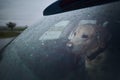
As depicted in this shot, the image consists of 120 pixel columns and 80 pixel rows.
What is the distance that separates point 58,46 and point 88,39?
306mm

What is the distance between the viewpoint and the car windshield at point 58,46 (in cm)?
179

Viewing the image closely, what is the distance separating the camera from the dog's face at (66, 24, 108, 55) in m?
1.78

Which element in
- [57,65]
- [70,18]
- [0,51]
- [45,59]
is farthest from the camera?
[0,51]

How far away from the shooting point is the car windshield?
1794 millimetres

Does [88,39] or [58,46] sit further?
[58,46]

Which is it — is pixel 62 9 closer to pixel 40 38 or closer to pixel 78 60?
pixel 40 38

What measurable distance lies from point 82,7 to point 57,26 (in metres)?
0.36

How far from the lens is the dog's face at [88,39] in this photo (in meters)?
1.78

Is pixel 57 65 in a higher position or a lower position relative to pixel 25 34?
lower

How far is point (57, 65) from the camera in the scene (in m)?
1.86

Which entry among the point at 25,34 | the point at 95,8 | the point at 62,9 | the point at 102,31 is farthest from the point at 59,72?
the point at 25,34

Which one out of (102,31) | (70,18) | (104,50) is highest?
(70,18)

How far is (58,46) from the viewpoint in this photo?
2.05 meters

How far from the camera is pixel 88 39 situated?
6.00ft
